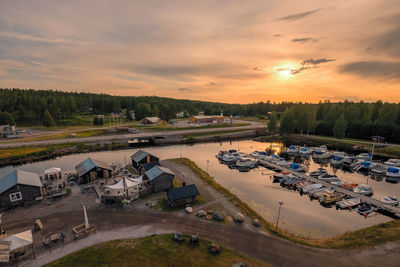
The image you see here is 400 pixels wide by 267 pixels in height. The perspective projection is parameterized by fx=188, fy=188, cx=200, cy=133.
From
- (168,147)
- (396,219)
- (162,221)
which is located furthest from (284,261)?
(168,147)

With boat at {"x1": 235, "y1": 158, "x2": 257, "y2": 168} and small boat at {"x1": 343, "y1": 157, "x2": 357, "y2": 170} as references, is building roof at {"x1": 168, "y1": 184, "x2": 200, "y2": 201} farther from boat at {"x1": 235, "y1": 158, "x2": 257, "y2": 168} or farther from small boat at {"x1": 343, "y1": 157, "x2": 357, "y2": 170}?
small boat at {"x1": 343, "y1": 157, "x2": 357, "y2": 170}

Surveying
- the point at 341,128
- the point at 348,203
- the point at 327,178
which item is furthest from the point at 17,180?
the point at 341,128

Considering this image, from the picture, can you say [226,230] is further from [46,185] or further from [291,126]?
[291,126]

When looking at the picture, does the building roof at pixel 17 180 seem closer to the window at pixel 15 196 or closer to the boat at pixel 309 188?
the window at pixel 15 196

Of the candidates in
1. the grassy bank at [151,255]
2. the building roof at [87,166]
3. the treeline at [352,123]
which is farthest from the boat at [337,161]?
the building roof at [87,166]

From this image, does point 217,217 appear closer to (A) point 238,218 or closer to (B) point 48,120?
(A) point 238,218

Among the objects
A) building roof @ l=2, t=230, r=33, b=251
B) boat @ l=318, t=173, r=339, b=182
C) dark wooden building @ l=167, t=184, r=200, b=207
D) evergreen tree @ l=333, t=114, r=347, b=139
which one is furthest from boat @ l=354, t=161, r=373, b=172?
building roof @ l=2, t=230, r=33, b=251
